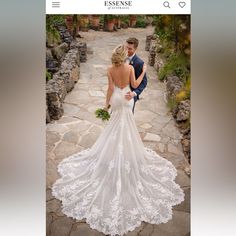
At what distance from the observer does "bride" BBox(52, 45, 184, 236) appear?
4.84ft

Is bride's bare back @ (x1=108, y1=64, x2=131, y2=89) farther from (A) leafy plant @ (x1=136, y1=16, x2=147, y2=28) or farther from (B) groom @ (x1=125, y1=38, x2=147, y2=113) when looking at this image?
(A) leafy plant @ (x1=136, y1=16, x2=147, y2=28)

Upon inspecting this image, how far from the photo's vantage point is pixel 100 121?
1.56 m

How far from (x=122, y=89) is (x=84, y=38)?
27 cm

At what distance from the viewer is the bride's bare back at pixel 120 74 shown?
1.51 metres

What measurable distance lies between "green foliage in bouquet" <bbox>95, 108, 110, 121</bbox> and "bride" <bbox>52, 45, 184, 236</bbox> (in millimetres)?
22

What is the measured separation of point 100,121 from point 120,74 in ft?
0.67

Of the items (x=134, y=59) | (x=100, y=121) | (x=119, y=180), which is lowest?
(x=119, y=180)

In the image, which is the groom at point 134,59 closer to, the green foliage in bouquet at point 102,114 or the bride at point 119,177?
the bride at point 119,177

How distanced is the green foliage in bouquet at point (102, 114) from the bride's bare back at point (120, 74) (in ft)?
0.39

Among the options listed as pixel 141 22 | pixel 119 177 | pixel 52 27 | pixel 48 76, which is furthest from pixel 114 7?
pixel 119 177

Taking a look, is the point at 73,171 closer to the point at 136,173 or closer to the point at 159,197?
the point at 136,173

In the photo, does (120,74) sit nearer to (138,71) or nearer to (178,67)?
(138,71)

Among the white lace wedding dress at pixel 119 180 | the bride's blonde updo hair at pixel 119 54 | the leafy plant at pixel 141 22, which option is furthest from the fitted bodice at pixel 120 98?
the leafy plant at pixel 141 22
